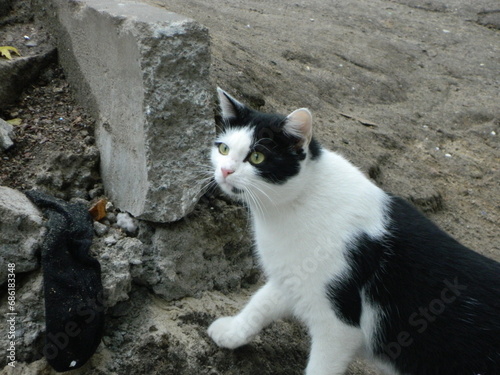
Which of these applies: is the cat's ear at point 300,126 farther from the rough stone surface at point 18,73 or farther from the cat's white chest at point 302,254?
the rough stone surface at point 18,73

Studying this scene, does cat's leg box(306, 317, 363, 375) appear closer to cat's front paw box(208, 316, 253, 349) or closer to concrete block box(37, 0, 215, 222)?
cat's front paw box(208, 316, 253, 349)

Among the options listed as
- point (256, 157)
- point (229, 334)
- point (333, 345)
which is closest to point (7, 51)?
point (256, 157)

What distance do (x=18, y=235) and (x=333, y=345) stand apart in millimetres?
1418

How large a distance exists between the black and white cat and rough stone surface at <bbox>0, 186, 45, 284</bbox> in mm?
842

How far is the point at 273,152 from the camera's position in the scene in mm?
2469

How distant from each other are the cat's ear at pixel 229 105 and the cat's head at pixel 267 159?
12cm

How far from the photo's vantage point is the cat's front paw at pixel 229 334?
107 inches

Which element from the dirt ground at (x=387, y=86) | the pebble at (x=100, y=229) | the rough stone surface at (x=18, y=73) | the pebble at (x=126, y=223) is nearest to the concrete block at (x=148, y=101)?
the pebble at (x=126, y=223)

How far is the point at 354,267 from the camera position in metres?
2.45

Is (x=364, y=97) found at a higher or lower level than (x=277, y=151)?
lower

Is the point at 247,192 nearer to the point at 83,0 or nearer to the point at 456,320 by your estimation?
the point at 456,320

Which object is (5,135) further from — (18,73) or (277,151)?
(277,151)

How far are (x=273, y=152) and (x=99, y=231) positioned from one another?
3.07ft

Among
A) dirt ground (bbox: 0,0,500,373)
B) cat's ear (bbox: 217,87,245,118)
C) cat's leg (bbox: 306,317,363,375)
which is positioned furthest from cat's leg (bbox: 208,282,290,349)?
dirt ground (bbox: 0,0,500,373)
